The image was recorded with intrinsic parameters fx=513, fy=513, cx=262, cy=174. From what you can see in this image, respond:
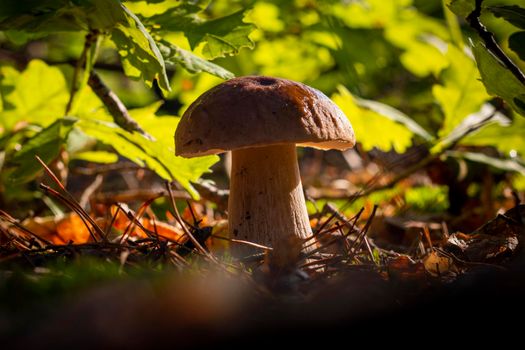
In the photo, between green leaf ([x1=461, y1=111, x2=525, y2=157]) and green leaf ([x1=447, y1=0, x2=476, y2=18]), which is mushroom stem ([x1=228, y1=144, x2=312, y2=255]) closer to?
green leaf ([x1=447, y1=0, x2=476, y2=18])

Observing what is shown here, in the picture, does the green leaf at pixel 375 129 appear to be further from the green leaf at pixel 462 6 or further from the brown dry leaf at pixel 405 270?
the brown dry leaf at pixel 405 270

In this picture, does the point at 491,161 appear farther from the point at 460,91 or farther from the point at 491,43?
the point at 491,43

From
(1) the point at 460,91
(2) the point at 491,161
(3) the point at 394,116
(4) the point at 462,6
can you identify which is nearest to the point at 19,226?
(4) the point at 462,6

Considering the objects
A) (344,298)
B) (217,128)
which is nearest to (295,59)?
(217,128)

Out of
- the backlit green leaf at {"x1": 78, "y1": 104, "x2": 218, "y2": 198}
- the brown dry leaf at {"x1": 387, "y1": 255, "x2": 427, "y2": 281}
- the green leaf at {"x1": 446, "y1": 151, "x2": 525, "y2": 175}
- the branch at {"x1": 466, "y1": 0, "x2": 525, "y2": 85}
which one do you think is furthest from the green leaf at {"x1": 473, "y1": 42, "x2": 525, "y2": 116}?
the green leaf at {"x1": 446, "y1": 151, "x2": 525, "y2": 175}

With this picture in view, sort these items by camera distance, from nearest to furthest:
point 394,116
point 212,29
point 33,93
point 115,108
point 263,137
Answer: point 263,137 → point 212,29 → point 115,108 → point 33,93 → point 394,116

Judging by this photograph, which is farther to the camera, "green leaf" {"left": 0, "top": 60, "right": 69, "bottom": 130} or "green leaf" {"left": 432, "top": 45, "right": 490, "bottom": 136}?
"green leaf" {"left": 432, "top": 45, "right": 490, "bottom": 136}
